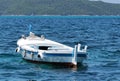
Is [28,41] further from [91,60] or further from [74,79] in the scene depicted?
[74,79]

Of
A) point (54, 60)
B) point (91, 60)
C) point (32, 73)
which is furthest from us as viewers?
point (91, 60)

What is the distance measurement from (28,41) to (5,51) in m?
7.42

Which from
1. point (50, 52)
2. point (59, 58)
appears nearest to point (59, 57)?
point (59, 58)

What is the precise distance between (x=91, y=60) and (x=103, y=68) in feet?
16.6

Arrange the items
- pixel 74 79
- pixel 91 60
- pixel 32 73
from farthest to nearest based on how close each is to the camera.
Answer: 1. pixel 91 60
2. pixel 32 73
3. pixel 74 79

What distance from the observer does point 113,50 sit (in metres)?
55.2

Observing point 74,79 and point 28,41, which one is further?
point 28,41

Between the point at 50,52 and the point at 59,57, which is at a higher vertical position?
the point at 50,52

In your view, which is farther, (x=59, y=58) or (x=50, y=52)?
(x=50, y=52)

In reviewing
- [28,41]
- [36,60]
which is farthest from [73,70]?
[28,41]

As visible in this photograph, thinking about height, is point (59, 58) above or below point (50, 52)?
below

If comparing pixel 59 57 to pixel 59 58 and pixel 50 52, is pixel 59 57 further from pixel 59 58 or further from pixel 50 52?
pixel 50 52

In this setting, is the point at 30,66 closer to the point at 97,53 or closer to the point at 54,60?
the point at 54,60

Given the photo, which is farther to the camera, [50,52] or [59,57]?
[50,52]
